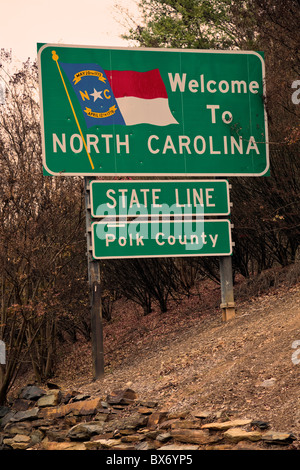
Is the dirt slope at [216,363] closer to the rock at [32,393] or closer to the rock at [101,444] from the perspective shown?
the rock at [32,393]

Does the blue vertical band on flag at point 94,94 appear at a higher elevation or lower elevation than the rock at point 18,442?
higher

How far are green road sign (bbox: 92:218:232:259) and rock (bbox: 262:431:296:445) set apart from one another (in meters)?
5.25

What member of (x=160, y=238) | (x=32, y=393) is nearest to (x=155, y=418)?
(x=32, y=393)

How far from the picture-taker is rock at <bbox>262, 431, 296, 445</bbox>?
6.24 meters

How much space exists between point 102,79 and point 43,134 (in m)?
1.37

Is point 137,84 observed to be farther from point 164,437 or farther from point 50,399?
point 164,437

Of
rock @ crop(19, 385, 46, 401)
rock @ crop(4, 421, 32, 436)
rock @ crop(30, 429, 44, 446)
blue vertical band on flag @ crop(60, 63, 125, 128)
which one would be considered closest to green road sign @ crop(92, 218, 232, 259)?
blue vertical band on flag @ crop(60, 63, 125, 128)

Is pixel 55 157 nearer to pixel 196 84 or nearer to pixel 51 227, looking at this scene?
pixel 51 227

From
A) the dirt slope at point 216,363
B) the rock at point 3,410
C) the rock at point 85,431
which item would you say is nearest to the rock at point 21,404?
the rock at point 3,410

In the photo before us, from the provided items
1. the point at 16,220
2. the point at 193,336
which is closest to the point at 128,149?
the point at 16,220

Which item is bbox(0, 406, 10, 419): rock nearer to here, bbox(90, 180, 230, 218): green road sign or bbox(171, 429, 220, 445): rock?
bbox(90, 180, 230, 218): green road sign

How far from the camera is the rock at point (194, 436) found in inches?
274

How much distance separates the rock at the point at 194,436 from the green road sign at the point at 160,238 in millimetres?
4301

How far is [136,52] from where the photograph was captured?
38.9ft
